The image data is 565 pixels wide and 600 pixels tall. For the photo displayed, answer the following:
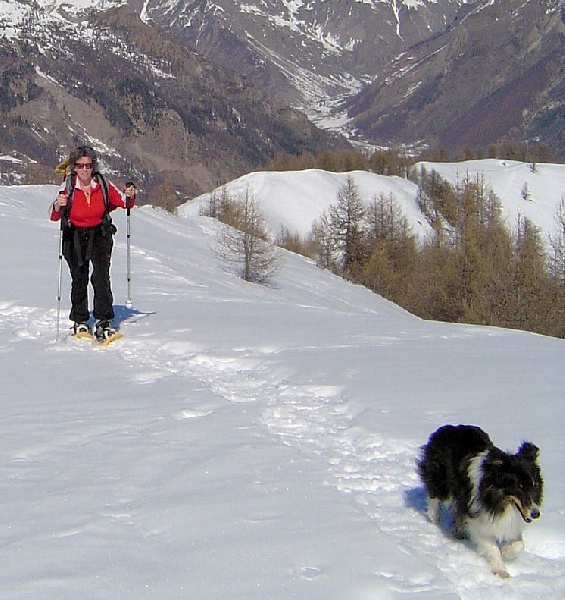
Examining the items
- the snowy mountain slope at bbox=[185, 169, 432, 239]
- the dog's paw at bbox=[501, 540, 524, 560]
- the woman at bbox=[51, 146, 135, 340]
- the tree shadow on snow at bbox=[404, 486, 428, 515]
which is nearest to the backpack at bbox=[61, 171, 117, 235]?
the woman at bbox=[51, 146, 135, 340]

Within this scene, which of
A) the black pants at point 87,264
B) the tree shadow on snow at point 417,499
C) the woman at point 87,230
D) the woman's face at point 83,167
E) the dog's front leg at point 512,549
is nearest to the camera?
the dog's front leg at point 512,549

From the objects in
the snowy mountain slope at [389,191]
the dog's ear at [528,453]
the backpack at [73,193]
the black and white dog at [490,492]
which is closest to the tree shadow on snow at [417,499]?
the black and white dog at [490,492]

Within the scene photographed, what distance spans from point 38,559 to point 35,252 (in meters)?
17.3

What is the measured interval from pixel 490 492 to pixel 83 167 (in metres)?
7.38

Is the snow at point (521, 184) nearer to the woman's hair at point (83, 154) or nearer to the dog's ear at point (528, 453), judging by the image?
the woman's hair at point (83, 154)

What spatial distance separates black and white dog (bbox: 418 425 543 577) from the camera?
3818 millimetres

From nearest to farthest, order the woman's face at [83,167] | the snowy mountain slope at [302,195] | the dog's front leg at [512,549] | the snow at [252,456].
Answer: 1. the snow at [252,456]
2. the dog's front leg at [512,549]
3. the woman's face at [83,167]
4. the snowy mountain slope at [302,195]

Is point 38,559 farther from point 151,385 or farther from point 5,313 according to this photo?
point 5,313

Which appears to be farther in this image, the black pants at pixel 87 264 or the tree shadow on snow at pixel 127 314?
the tree shadow on snow at pixel 127 314

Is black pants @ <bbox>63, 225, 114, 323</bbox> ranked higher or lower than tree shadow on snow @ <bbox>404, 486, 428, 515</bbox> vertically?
higher

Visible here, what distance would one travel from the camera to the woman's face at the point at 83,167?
9734mm

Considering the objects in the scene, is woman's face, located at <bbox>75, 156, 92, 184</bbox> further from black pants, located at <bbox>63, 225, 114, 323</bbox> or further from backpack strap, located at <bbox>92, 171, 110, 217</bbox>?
black pants, located at <bbox>63, 225, 114, 323</bbox>

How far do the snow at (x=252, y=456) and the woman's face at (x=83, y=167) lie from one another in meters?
2.18

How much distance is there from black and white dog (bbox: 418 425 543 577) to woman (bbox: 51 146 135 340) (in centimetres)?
668
